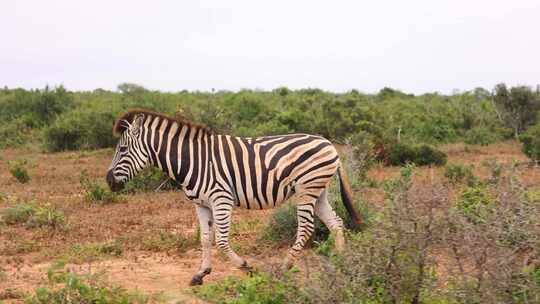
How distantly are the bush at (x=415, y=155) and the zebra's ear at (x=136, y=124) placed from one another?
33.6 ft

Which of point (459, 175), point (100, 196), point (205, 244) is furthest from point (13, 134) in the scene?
point (205, 244)

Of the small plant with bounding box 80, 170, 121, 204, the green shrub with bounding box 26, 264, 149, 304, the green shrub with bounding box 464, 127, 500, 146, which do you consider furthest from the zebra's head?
the green shrub with bounding box 464, 127, 500, 146

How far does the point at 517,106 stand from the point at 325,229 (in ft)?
52.4

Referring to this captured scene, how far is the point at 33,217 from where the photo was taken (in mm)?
9156

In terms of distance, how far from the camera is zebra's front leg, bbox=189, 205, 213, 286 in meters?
6.44

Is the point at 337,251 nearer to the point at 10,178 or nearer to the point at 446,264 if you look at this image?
the point at 446,264

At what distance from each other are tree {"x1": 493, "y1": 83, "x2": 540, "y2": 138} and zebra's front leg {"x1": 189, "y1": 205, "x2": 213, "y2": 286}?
1688 cm

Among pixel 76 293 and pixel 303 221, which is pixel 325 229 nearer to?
pixel 303 221

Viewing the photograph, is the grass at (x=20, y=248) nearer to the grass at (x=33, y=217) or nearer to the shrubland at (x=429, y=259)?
the grass at (x=33, y=217)

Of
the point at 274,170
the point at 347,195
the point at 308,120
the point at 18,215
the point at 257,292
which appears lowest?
the point at 18,215

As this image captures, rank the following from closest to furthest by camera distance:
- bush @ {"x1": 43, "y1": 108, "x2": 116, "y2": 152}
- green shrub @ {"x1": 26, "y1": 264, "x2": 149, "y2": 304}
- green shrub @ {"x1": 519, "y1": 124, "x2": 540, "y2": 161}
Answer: green shrub @ {"x1": 26, "y1": 264, "x2": 149, "y2": 304}, green shrub @ {"x1": 519, "y1": 124, "x2": 540, "y2": 161}, bush @ {"x1": 43, "y1": 108, "x2": 116, "y2": 152}

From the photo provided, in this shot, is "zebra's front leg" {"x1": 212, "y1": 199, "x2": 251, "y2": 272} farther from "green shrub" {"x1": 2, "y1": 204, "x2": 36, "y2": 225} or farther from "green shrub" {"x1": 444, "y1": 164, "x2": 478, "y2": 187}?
"green shrub" {"x1": 444, "y1": 164, "x2": 478, "y2": 187}

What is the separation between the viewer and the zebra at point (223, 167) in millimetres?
6492

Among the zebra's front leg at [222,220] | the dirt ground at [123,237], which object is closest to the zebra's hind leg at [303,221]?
the dirt ground at [123,237]
